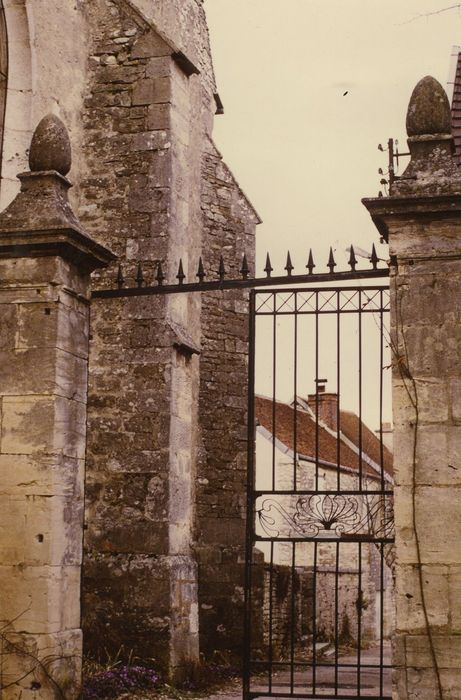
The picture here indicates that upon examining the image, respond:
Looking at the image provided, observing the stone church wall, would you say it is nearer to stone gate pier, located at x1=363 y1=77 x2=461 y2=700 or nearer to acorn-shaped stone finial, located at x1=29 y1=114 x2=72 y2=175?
acorn-shaped stone finial, located at x1=29 y1=114 x2=72 y2=175

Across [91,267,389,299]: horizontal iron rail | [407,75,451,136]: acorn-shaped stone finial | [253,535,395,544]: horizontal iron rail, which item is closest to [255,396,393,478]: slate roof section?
[253,535,395,544]: horizontal iron rail

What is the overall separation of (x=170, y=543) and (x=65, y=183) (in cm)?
437

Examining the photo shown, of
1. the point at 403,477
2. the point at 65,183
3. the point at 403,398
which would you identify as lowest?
the point at 403,477

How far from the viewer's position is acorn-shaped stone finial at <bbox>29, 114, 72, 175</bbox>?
598cm

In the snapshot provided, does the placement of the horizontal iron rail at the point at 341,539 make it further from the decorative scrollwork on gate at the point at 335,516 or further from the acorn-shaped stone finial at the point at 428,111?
the acorn-shaped stone finial at the point at 428,111

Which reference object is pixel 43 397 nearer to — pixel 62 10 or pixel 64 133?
pixel 64 133

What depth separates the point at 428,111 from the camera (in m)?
5.36

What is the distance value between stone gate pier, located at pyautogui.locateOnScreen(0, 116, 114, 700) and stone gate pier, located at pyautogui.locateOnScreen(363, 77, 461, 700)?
190 centimetres

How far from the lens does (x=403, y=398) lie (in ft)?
16.8

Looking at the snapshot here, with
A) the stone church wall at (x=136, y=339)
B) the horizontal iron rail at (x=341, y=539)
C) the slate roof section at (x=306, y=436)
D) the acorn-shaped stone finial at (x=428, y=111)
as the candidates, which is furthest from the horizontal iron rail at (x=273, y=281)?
the slate roof section at (x=306, y=436)

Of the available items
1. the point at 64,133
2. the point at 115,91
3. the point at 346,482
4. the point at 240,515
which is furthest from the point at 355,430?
Result: the point at 64,133

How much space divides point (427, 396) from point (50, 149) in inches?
110

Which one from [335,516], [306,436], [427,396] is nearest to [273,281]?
[427,396]

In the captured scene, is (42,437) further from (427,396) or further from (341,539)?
(427,396)
